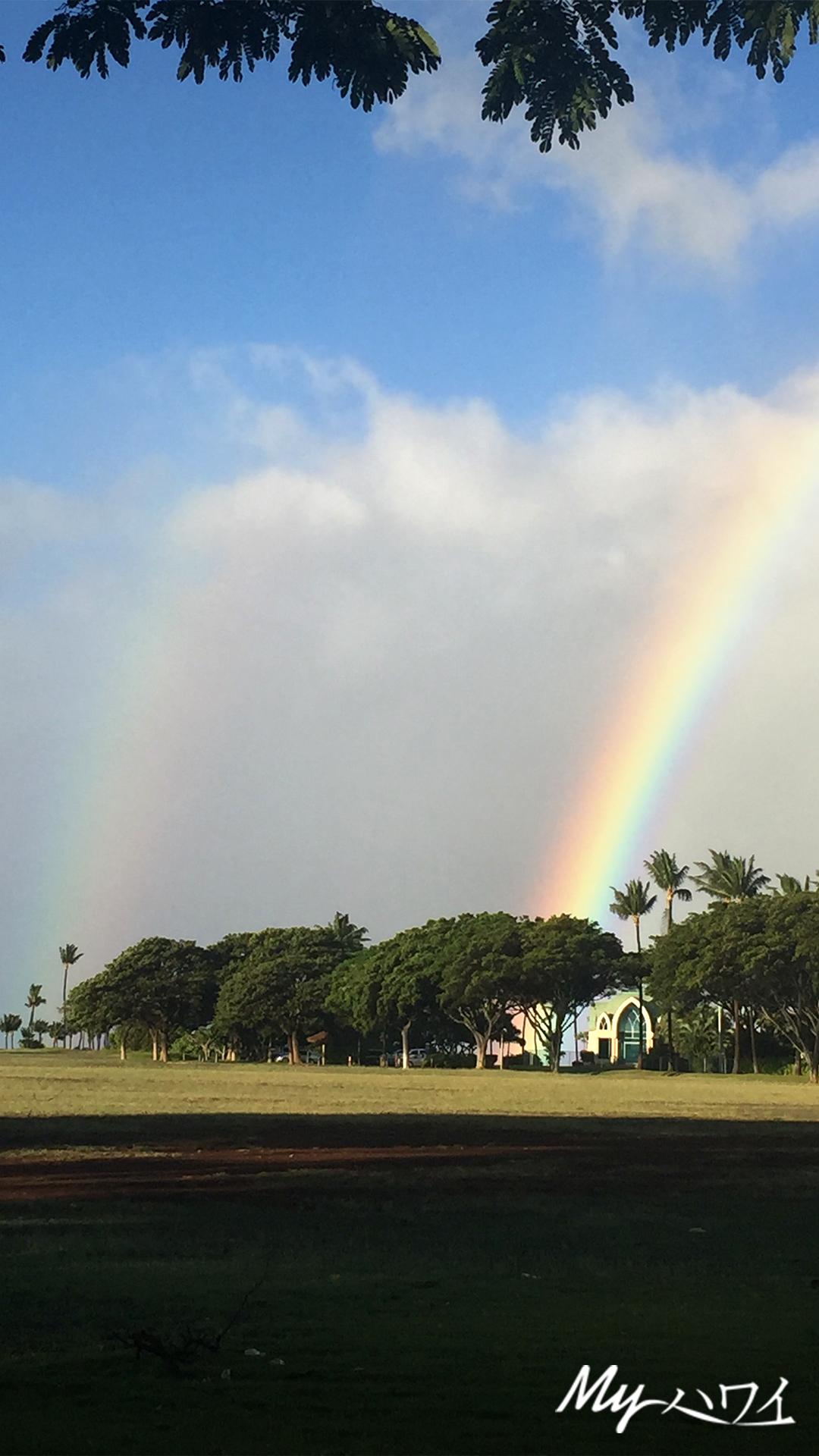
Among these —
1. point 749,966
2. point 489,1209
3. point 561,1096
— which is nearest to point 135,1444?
point 489,1209

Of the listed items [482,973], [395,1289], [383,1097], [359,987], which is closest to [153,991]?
[359,987]

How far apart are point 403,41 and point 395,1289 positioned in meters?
9.61

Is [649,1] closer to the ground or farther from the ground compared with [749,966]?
farther from the ground

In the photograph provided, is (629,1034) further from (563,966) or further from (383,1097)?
(383,1097)

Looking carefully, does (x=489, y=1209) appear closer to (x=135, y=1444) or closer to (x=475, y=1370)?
(x=475, y=1370)

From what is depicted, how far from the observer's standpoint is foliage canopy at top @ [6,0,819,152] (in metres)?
9.84

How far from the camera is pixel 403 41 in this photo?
33.1 ft

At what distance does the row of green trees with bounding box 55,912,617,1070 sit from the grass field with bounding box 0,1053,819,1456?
84225 millimetres

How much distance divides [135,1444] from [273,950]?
13797cm

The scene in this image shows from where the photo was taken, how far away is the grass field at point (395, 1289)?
24.7 ft

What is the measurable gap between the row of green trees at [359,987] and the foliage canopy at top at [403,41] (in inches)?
4077

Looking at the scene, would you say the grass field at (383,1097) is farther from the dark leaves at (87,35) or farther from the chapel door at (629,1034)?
the chapel door at (629,1034)

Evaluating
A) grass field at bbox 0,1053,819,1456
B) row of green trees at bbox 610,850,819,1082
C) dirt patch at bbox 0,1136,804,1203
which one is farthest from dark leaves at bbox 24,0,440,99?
row of green trees at bbox 610,850,819,1082

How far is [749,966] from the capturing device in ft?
312
